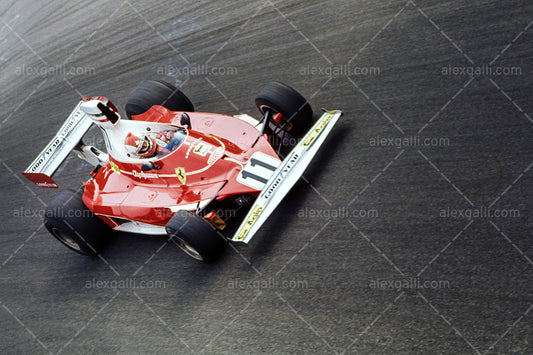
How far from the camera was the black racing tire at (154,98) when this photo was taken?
6.83 meters

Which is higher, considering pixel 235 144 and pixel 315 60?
pixel 315 60

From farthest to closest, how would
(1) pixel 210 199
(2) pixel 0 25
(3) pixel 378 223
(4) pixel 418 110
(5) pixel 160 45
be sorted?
Result: (2) pixel 0 25, (5) pixel 160 45, (4) pixel 418 110, (1) pixel 210 199, (3) pixel 378 223

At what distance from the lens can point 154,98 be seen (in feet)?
22.4

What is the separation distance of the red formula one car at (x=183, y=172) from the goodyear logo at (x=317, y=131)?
12 millimetres

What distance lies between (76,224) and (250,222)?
7.57 feet

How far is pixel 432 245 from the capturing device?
449cm

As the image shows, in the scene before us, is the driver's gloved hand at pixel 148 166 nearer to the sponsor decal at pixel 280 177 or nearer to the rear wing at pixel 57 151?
the rear wing at pixel 57 151

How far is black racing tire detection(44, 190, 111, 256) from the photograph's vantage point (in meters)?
5.84

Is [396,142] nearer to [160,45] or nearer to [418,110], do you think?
[418,110]

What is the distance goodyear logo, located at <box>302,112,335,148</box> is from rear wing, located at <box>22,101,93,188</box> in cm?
263

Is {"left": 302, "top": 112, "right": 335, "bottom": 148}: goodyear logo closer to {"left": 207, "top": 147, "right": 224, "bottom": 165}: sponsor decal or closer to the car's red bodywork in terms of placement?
the car's red bodywork

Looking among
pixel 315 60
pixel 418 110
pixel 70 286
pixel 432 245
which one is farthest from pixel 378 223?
pixel 70 286

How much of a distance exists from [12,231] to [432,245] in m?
6.16

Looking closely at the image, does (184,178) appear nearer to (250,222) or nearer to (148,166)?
(148,166)
